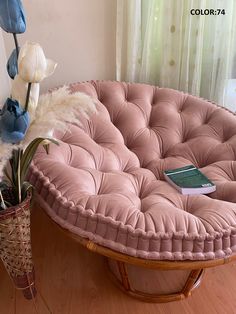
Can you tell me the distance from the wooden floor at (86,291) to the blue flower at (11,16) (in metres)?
0.95

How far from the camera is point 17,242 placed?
0.88 meters

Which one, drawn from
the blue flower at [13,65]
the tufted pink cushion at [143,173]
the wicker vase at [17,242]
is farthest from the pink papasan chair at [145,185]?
the blue flower at [13,65]

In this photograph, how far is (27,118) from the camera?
2.23 feet

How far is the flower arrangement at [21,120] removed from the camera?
661 millimetres

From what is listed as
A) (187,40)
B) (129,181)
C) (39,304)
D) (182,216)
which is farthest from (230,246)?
(187,40)

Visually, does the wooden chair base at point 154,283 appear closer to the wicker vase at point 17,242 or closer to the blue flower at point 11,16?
the wicker vase at point 17,242

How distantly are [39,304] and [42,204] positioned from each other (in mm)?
428

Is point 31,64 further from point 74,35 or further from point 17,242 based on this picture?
point 74,35

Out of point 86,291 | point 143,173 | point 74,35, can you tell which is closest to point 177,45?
point 74,35

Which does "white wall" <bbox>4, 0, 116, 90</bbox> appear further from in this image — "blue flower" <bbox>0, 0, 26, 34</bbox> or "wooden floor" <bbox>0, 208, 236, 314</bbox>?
"wooden floor" <bbox>0, 208, 236, 314</bbox>

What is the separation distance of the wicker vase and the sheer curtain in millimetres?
909

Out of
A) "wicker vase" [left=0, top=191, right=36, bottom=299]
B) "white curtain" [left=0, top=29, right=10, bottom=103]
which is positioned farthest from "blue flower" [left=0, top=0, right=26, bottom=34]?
"white curtain" [left=0, top=29, right=10, bottom=103]

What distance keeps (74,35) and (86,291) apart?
1118mm

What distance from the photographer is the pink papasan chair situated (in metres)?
0.85
